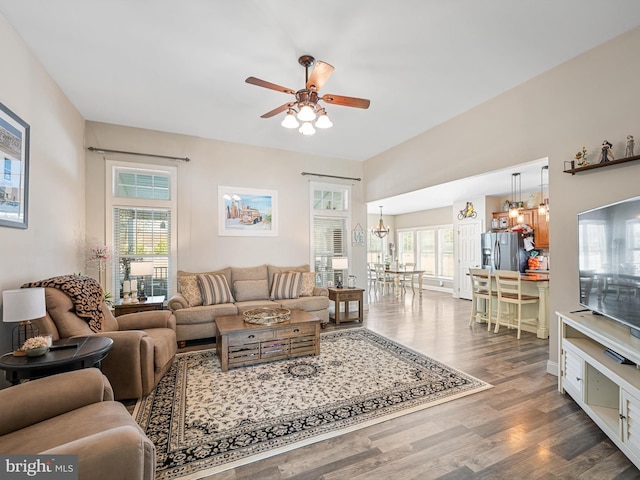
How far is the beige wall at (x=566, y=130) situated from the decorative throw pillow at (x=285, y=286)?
117 inches

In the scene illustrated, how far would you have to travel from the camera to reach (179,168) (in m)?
4.80

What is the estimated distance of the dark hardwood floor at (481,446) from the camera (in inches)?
69.8

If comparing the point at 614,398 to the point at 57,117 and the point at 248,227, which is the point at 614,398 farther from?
the point at 57,117

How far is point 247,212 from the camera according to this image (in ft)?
17.3

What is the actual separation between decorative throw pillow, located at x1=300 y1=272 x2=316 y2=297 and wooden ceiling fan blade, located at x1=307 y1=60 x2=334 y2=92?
10.6ft

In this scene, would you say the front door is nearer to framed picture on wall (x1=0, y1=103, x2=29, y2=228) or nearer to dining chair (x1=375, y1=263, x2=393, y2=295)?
dining chair (x1=375, y1=263, x2=393, y2=295)

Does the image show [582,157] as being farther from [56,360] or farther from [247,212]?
[56,360]

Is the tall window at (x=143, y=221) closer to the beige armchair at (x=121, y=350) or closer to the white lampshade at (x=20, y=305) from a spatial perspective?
the beige armchair at (x=121, y=350)

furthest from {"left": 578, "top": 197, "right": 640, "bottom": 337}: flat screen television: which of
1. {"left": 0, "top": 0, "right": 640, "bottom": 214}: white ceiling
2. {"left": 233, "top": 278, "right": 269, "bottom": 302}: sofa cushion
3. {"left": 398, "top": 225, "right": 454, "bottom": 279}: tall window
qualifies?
{"left": 398, "top": 225, "right": 454, "bottom": 279}: tall window

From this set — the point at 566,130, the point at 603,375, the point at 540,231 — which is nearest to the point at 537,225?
the point at 540,231

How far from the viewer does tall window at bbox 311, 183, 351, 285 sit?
589 cm

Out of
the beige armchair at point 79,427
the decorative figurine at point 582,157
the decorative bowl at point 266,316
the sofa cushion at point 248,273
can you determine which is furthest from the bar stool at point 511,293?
the beige armchair at point 79,427

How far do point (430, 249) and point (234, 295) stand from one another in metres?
6.98

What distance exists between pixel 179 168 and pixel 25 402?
3.92m
